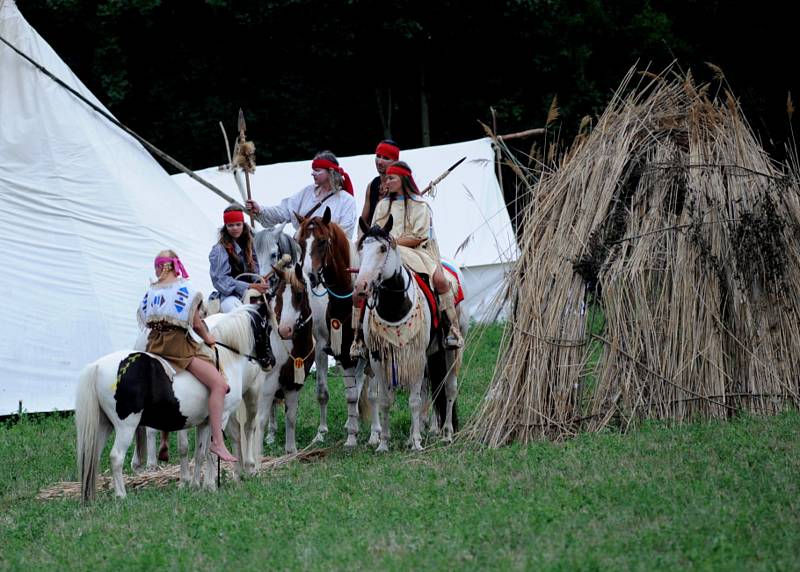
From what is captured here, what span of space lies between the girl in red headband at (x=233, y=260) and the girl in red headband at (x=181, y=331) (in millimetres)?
2360

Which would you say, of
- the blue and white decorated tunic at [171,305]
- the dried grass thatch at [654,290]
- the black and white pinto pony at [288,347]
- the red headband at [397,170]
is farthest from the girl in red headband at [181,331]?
the red headband at [397,170]

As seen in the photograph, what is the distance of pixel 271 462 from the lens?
33.4ft

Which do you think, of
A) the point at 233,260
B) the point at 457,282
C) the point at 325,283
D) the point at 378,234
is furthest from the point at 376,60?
the point at 378,234

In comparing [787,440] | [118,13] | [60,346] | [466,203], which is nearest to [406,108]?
[118,13]

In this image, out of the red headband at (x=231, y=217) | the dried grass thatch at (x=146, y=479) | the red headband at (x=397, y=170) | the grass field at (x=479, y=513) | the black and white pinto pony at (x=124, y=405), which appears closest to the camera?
the grass field at (x=479, y=513)

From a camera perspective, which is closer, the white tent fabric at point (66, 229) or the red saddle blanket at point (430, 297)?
the red saddle blanket at point (430, 297)

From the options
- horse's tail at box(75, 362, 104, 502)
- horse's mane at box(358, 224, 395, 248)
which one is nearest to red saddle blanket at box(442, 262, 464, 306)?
horse's mane at box(358, 224, 395, 248)

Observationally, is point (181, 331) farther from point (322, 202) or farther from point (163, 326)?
point (322, 202)

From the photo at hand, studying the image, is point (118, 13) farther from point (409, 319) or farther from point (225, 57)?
point (409, 319)

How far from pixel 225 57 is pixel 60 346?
58.5ft

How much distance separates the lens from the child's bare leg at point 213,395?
8695 mm

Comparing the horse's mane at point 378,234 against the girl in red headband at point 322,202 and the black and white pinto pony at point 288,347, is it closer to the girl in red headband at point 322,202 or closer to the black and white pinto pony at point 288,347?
the black and white pinto pony at point 288,347

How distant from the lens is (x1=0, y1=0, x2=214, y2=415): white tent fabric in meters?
13.9

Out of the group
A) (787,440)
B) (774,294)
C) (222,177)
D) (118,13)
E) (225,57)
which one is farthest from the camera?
(225,57)
